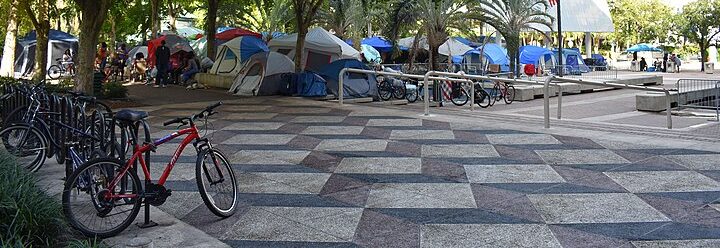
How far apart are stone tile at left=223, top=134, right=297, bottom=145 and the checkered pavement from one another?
2 cm

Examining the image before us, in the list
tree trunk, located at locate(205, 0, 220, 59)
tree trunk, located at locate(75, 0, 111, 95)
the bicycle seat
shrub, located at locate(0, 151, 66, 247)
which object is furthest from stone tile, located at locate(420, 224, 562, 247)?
tree trunk, located at locate(205, 0, 220, 59)

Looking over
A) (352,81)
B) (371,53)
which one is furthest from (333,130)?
(371,53)

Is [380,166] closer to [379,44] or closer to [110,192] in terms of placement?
[110,192]

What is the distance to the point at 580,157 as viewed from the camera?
9070 mm

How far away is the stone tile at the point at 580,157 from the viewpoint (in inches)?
345

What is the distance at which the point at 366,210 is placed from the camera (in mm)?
6449

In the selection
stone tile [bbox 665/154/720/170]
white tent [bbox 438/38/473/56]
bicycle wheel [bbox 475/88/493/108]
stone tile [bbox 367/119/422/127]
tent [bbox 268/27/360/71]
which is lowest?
stone tile [bbox 665/154/720/170]

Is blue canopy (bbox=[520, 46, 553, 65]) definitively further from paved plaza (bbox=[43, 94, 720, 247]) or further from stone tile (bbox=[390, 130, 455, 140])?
paved plaza (bbox=[43, 94, 720, 247])

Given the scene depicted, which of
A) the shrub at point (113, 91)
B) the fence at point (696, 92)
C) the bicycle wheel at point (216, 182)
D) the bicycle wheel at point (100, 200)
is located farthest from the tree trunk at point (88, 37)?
the fence at point (696, 92)

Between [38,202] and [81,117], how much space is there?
2575 mm

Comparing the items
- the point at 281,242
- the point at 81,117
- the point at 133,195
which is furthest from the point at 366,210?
the point at 81,117

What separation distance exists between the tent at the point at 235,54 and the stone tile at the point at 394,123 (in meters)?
12.4

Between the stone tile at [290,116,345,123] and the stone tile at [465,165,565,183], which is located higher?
the stone tile at [290,116,345,123]

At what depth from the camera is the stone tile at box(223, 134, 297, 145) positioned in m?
10.8
